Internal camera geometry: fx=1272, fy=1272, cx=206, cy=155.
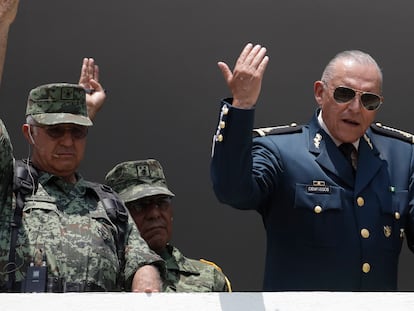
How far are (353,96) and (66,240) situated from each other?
1004 millimetres

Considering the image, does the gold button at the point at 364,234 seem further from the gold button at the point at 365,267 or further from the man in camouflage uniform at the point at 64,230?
the man in camouflage uniform at the point at 64,230

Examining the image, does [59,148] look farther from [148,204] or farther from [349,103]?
[349,103]

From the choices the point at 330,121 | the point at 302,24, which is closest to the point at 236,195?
the point at 330,121

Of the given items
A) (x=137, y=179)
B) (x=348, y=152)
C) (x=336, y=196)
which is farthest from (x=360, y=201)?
(x=137, y=179)

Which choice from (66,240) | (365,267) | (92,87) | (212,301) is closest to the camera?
(212,301)

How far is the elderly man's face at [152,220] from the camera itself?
4.68m

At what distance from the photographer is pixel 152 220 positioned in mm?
4699

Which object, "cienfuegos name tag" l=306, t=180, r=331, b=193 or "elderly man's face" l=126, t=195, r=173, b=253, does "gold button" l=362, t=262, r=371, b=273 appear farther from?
"elderly man's face" l=126, t=195, r=173, b=253

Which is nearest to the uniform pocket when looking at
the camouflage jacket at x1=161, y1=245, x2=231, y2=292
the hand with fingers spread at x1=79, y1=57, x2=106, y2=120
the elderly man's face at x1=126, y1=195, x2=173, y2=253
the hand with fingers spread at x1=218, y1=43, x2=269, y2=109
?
the hand with fingers spread at x1=218, y1=43, x2=269, y2=109

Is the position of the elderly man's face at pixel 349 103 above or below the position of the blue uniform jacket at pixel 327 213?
above

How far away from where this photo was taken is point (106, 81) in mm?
5512

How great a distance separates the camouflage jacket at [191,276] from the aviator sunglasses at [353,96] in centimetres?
94

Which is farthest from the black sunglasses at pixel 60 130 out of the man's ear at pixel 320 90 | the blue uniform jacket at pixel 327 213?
the man's ear at pixel 320 90

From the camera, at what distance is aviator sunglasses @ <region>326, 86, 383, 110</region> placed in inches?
Result: 157
